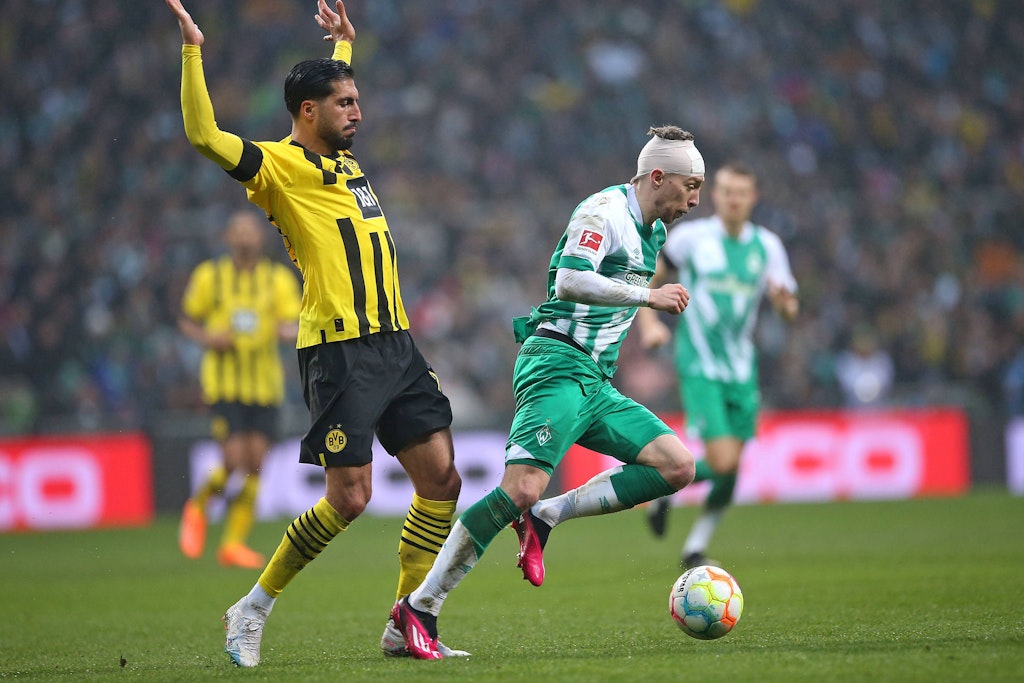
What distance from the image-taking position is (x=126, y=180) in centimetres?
1770

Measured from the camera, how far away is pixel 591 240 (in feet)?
17.0

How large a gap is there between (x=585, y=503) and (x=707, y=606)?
2.23ft

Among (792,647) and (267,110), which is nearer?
(792,647)

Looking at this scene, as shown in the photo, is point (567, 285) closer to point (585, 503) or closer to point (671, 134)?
point (671, 134)

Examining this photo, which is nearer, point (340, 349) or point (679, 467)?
point (340, 349)

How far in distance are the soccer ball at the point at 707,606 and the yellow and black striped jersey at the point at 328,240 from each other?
1554mm

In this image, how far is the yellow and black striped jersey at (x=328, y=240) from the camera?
5102mm

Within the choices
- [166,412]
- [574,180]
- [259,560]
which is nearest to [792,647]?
[259,560]

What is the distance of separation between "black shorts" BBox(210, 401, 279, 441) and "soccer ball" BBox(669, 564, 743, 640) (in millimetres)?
5435

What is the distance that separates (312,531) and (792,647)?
1889mm

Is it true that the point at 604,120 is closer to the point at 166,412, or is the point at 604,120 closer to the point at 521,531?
the point at 166,412

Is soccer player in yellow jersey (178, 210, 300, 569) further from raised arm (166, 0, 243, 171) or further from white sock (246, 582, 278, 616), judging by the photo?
raised arm (166, 0, 243, 171)

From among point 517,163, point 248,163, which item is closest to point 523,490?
point 248,163

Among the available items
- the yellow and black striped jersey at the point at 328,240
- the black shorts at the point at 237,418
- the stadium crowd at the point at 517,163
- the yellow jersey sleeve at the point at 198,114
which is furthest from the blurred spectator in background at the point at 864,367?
the yellow jersey sleeve at the point at 198,114
